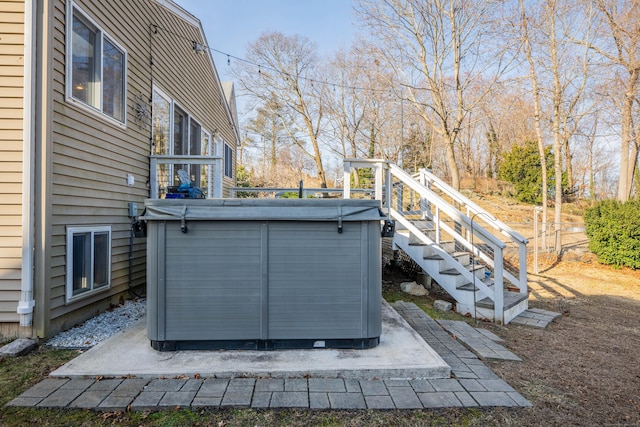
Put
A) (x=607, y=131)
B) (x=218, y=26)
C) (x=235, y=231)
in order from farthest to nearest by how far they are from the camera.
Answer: (x=218, y=26) < (x=607, y=131) < (x=235, y=231)

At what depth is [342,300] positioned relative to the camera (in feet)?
10.2

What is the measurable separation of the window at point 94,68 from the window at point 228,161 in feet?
21.6

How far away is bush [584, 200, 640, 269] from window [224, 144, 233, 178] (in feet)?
34.9

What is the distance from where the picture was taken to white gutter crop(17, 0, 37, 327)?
135 inches

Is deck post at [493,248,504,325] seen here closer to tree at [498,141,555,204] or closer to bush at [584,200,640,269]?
bush at [584,200,640,269]

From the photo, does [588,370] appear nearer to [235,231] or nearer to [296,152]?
[235,231]

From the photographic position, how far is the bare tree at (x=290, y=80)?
1983cm

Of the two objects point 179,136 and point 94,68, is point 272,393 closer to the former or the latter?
point 94,68

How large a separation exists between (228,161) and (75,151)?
27.2 ft

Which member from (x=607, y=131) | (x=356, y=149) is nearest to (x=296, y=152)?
(x=356, y=149)

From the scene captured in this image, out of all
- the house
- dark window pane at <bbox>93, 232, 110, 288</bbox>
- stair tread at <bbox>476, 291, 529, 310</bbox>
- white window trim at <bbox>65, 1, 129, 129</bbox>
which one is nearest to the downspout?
the house

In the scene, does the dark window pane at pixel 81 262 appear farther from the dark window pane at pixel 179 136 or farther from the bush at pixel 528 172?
the bush at pixel 528 172

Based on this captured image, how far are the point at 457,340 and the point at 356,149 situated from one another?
1808 centimetres

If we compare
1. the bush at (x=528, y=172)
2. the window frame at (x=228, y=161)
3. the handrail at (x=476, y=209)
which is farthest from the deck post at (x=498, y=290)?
the bush at (x=528, y=172)
